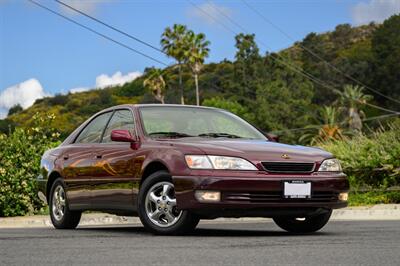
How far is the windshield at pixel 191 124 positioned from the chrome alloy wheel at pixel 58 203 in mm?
1789

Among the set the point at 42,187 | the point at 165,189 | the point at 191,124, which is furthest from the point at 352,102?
the point at 165,189

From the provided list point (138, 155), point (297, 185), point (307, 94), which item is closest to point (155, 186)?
point (138, 155)

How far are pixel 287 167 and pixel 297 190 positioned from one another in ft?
0.86

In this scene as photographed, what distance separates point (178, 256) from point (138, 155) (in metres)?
2.86

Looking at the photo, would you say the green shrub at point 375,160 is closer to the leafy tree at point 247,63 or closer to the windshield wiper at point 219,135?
the windshield wiper at point 219,135

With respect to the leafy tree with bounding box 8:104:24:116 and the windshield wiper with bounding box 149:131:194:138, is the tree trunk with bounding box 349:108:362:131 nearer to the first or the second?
the leafy tree with bounding box 8:104:24:116

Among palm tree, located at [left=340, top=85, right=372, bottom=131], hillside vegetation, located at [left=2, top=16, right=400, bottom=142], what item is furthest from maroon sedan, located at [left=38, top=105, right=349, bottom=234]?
palm tree, located at [left=340, top=85, right=372, bottom=131]

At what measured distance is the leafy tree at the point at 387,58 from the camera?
108 meters

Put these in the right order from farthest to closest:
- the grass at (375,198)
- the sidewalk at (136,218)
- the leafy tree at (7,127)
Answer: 1. the leafy tree at (7,127)
2. the grass at (375,198)
3. the sidewalk at (136,218)

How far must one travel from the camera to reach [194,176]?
897 centimetres

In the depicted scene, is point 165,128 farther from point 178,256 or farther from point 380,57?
point 380,57

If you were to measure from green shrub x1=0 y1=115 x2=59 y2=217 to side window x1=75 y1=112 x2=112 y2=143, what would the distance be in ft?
16.3

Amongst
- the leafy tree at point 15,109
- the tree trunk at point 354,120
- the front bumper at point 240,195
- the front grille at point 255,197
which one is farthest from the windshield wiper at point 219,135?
the leafy tree at point 15,109

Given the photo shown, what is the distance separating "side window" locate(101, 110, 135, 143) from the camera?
10398mm
